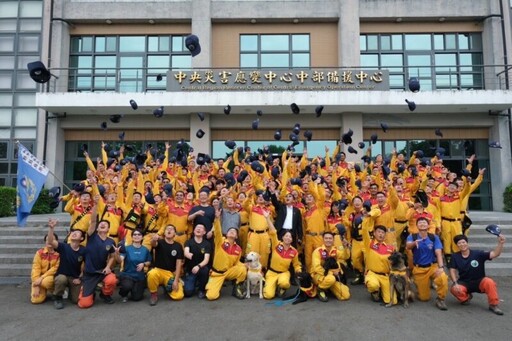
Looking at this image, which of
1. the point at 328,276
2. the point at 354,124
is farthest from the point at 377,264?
the point at 354,124

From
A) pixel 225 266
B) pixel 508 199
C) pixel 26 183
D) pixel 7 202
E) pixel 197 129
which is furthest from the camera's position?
pixel 197 129

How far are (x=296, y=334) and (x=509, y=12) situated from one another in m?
16.9

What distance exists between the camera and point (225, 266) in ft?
19.7

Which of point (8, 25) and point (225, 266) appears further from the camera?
point (8, 25)

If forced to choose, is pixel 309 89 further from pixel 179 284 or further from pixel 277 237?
pixel 179 284

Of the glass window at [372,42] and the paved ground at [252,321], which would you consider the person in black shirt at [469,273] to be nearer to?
the paved ground at [252,321]

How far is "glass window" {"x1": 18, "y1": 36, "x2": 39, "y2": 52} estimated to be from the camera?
15.3 m

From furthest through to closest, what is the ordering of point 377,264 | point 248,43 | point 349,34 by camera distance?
1. point 248,43
2. point 349,34
3. point 377,264

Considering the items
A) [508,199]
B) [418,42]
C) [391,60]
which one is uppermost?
[418,42]

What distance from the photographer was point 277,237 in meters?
6.51

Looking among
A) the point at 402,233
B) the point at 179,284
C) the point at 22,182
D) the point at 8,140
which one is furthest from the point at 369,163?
the point at 8,140

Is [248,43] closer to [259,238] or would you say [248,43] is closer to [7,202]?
[7,202]

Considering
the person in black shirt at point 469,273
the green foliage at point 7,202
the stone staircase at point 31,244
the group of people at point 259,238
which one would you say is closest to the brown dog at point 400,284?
the group of people at point 259,238

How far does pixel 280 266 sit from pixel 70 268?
331 centimetres
